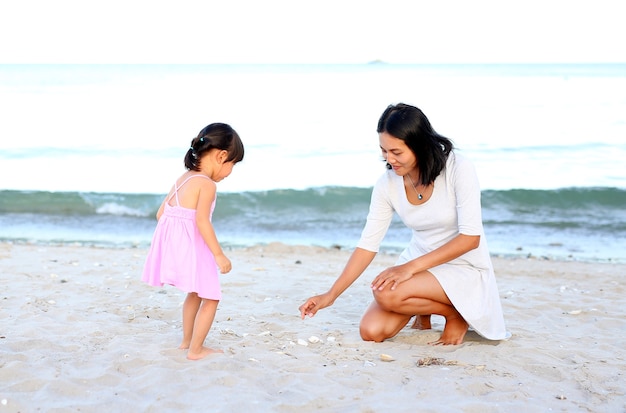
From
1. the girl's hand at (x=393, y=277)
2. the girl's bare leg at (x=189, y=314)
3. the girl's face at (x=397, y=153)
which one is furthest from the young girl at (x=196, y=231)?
the girl's hand at (x=393, y=277)

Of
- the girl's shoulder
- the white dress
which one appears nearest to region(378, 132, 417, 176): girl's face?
the white dress

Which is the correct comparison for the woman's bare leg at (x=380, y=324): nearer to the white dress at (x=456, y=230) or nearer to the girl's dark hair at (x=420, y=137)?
the white dress at (x=456, y=230)

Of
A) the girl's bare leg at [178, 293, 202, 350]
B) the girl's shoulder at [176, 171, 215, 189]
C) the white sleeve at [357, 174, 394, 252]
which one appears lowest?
the girl's bare leg at [178, 293, 202, 350]

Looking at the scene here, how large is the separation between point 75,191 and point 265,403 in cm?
968

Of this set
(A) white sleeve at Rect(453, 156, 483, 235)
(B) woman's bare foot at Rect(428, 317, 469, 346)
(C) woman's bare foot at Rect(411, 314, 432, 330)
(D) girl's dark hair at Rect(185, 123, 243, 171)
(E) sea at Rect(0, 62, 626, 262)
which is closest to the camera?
(D) girl's dark hair at Rect(185, 123, 243, 171)

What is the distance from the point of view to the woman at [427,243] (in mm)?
3691

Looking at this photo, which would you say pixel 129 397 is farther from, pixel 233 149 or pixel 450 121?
pixel 450 121

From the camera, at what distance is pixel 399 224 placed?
984 centimetres

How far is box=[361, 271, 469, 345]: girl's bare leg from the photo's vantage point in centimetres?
386

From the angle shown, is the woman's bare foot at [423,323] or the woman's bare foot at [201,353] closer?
the woman's bare foot at [201,353]

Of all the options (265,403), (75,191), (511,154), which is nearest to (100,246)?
(75,191)

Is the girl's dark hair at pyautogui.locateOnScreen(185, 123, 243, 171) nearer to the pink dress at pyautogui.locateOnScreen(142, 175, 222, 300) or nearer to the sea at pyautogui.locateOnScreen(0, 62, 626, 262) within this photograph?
the pink dress at pyautogui.locateOnScreen(142, 175, 222, 300)

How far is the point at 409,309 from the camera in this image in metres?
3.94

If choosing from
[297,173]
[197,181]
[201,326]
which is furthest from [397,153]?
[297,173]
